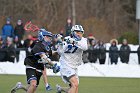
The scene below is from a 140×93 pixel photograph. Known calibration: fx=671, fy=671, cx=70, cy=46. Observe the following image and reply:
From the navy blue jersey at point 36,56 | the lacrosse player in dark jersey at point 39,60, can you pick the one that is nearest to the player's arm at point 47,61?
the lacrosse player in dark jersey at point 39,60

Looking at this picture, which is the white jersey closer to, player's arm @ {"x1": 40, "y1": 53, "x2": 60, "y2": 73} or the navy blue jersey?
player's arm @ {"x1": 40, "y1": 53, "x2": 60, "y2": 73}

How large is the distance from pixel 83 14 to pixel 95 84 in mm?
29420

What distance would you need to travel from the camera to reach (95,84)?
2317 cm

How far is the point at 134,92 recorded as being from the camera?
20.2 metres

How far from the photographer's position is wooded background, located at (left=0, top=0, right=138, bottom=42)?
158 feet

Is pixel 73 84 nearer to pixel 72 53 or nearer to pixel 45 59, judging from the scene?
pixel 72 53

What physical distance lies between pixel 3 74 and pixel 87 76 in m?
3.49

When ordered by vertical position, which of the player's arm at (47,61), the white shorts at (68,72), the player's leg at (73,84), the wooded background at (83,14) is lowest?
the player's leg at (73,84)

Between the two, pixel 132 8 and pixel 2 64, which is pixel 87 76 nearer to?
pixel 2 64

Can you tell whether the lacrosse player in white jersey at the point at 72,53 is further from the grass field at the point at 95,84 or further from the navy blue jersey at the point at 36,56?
the grass field at the point at 95,84

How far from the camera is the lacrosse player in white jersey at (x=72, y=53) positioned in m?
16.3

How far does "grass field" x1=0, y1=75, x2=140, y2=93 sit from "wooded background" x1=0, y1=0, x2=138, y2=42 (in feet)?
65.2

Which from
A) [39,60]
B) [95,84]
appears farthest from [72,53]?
[95,84]

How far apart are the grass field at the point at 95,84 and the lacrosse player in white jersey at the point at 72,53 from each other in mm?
3693
